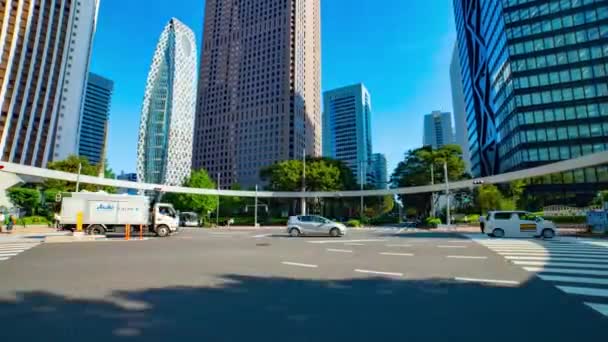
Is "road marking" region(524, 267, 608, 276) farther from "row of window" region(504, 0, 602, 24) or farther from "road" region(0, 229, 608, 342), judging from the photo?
"row of window" region(504, 0, 602, 24)

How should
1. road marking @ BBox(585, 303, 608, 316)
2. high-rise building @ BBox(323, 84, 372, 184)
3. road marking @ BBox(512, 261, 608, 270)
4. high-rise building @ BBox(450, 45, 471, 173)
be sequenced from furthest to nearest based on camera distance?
high-rise building @ BBox(323, 84, 372, 184) → high-rise building @ BBox(450, 45, 471, 173) → road marking @ BBox(512, 261, 608, 270) → road marking @ BBox(585, 303, 608, 316)

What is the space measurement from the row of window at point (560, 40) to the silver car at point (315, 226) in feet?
178

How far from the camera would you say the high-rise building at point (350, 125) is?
17185 centimetres

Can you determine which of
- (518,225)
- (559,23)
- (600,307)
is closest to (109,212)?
(600,307)

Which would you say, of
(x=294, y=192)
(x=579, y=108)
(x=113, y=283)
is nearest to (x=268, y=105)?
(x=294, y=192)

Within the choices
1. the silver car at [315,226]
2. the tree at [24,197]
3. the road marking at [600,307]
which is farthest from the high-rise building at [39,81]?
the road marking at [600,307]

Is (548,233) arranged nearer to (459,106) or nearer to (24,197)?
(24,197)

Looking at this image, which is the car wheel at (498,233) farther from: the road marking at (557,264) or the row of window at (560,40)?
the row of window at (560,40)

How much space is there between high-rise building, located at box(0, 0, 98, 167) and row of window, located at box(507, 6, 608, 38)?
8927cm

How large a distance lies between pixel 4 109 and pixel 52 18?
72.9 ft

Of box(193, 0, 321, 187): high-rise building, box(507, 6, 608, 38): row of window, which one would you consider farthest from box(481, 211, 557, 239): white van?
box(193, 0, 321, 187): high-rise building

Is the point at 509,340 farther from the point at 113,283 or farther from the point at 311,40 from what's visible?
the point at 311,40

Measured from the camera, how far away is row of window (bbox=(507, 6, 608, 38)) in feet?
160

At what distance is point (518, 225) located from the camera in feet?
61.8
